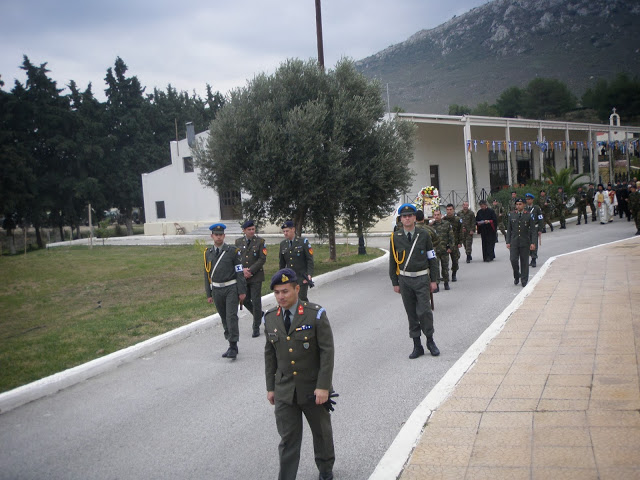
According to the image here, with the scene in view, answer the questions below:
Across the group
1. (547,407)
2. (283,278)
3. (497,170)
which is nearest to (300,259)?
(547,407)

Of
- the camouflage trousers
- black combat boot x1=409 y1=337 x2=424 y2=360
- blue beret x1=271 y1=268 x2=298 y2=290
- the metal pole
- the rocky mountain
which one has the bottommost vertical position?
black combat boot x1=409 y1=337 x2=424 y2=360

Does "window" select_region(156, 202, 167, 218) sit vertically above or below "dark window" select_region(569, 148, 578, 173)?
A: below

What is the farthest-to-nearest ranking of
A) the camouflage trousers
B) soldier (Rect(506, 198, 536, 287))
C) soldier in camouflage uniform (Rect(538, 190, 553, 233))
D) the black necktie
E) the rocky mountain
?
the rocky mountain, soldier in camouflage uniform (Rect(538, 190, 553, 233)), the camouflage trousers, soldier (Rect(506, 198, 536, 287)), the black necktie

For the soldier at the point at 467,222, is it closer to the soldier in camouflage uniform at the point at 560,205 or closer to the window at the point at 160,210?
the soldier in camouflage uniform at the point at 560,205

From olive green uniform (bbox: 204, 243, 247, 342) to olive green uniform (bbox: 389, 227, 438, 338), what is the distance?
2.31 metres

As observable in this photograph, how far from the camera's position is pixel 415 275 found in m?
7.84

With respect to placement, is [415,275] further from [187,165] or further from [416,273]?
[187,165]

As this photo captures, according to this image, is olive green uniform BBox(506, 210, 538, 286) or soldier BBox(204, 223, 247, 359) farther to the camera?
olive green uniform BBox(506, 210, 538, 286)

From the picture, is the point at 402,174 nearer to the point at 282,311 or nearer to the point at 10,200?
the point at 282,311

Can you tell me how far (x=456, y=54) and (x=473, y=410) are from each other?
173359mm

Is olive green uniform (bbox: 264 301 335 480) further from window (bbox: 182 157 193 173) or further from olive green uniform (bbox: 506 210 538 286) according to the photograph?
window (bbox: 182 157 193 173)

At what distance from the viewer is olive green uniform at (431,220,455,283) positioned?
13.3 m

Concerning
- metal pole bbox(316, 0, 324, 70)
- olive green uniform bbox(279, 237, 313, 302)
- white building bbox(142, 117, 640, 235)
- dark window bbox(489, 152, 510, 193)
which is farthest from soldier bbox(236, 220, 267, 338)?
dark window bbox(489, 152, 510, 193)

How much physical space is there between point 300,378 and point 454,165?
32.1 m
